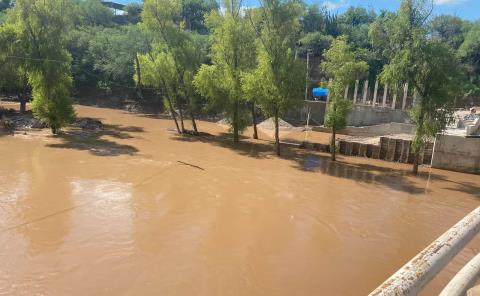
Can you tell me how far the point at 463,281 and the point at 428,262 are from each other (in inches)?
21.5

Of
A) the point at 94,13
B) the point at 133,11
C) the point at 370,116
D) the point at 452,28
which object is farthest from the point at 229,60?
the point at 133,11

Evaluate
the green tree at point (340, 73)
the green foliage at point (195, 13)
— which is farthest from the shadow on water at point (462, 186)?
the green foliage at point (195, 13)

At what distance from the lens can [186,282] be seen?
24.8ft

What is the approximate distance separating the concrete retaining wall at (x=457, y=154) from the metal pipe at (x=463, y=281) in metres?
19.3

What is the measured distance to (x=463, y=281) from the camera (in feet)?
7.07

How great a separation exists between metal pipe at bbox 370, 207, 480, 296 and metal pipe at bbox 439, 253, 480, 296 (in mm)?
213

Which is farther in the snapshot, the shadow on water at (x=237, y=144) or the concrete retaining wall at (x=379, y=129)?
the concrete retaining wall at (x=379, y=129)

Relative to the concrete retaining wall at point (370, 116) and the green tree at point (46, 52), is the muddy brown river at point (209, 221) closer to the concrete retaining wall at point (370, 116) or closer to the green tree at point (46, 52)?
the green tree at point (46, 52)

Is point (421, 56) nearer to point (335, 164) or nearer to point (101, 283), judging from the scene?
point (335, 164)

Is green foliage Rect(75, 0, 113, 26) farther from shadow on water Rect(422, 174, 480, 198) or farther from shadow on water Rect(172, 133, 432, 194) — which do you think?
shadow on water Rect(422, 174, 480, 198)

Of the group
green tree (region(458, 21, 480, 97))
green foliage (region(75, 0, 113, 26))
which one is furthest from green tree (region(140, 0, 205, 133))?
green foliage (region(75, 0, 113, 26))

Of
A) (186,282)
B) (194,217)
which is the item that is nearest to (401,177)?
(194,217)

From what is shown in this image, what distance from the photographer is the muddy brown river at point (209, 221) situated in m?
7.73

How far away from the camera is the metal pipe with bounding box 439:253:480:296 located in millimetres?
2012
